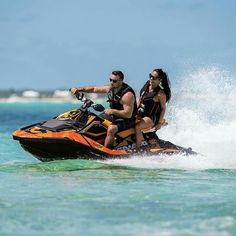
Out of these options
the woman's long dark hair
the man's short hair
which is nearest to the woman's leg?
the woman's long dark hair

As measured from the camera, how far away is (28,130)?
988cm

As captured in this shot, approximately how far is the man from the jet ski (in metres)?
0.13

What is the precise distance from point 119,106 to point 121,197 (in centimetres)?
269

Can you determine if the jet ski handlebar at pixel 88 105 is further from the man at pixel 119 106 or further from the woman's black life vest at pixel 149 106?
the woman's black life vest at pixel 149 106

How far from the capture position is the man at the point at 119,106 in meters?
9.84

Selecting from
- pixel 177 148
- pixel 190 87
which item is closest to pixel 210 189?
pixel 177 148

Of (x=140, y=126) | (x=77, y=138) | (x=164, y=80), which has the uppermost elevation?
(x=164, y=80)

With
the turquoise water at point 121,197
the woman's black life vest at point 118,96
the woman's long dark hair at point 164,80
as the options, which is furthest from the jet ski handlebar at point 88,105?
the woman's long dark hair at point 164,80

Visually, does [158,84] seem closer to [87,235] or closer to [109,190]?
[109,190]

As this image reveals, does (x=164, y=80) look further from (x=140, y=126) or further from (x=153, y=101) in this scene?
(x=140, y=126)

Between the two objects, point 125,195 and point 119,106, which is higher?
point 119,106

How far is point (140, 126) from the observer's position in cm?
1021

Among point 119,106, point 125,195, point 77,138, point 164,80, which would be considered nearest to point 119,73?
point 119,106

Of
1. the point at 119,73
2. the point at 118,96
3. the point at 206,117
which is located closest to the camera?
the point at 119,73
